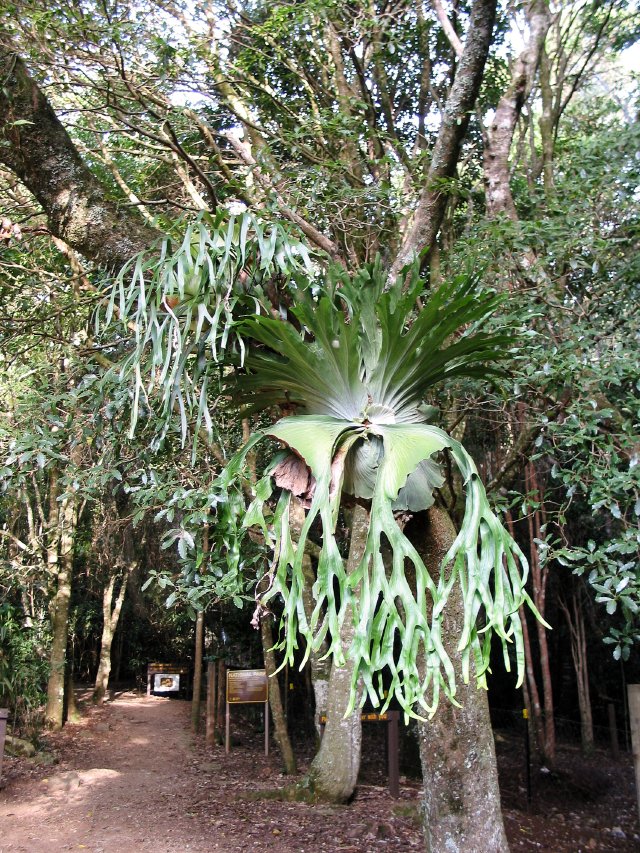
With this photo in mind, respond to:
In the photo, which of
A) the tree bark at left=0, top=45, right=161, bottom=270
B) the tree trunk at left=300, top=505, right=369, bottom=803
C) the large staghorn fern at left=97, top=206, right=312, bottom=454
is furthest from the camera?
the tree trunk at left=300, top=505, right=369, bottom=803

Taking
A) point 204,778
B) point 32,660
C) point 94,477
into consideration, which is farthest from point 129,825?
point 32,660

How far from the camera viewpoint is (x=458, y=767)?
302 cm

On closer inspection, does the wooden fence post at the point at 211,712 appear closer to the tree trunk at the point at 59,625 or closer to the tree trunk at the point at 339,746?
the tree trunk at the point at 59,625

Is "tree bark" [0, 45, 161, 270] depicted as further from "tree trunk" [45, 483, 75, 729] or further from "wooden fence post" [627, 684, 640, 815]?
"tree trunk" [45, 483, 75, 729]

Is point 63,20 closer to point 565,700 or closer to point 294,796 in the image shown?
point 294,796

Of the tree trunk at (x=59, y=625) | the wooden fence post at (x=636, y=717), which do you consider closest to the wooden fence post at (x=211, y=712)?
the tree trunk at (x=59, y=625)

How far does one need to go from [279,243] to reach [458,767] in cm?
226

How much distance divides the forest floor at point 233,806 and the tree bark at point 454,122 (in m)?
3.22

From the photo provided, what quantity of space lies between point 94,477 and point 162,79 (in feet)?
10.8

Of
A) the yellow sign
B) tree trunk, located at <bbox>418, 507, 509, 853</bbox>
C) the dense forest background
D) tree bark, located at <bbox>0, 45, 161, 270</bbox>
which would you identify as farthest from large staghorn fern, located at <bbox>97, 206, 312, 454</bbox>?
the yellow sign

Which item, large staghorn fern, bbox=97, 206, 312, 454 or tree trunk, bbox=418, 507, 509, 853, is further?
tree trunk, bbox=418, 507, 509, 853

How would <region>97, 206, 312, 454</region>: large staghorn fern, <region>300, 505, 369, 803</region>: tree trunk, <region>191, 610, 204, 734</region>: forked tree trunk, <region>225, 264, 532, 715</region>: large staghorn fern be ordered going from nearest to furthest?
<region>225, 264, 532, 715</region>: large staghorn fern < <region>97, 206, 312, 454</region>: large staghorn fern < <region>300, 505, 369, 803</region>: tree trunk < <region>191, 610, 204, 734</region>: forked tree trunk

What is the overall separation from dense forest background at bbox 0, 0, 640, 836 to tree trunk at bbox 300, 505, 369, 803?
51.2 inches

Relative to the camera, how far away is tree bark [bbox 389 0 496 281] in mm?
4027
